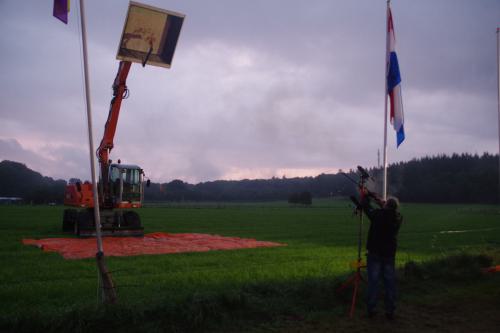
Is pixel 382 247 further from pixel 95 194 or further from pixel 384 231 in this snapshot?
pixel 95 194

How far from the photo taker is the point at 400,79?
10.5 meters

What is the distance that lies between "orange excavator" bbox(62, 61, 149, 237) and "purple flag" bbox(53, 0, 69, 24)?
41.8 ft

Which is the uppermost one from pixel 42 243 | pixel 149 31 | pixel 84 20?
pixel 149 31

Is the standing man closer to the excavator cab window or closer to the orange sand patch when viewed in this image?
the orange sand patch

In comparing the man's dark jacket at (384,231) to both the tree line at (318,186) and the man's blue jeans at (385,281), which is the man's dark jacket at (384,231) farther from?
the tree line at (318,186)

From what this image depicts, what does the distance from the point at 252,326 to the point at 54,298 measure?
14.1 ft

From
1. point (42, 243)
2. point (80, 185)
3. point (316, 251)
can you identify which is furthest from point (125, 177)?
point (316, 251)

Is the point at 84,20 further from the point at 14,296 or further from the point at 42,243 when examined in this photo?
the point at 42,243

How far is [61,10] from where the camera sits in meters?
7.04

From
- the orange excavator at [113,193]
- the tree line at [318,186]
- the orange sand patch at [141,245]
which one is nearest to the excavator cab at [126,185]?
the orange excavator at [113,193]

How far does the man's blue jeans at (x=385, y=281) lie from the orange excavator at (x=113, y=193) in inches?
590

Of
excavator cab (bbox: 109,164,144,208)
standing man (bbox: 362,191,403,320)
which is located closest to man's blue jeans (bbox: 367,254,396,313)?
standing man (bbox: 362,191,403,320)

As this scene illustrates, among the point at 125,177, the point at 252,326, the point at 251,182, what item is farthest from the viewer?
the point at 251,182

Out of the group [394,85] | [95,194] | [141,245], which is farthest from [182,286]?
[141,245]
